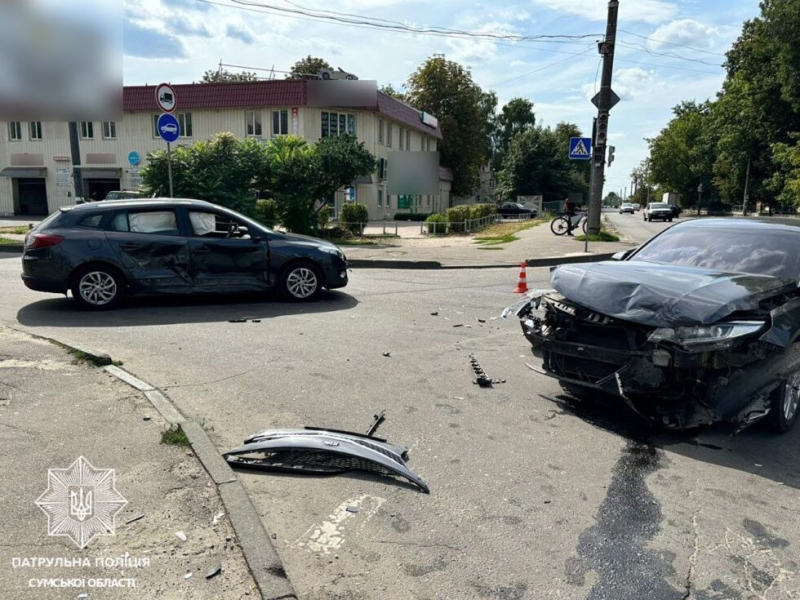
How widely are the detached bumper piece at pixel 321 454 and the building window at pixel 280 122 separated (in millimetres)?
35669

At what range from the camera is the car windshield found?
5230 millimetres

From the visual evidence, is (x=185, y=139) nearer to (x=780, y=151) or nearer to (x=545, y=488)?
(x=780, y=151)

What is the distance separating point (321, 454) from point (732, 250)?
4.26m

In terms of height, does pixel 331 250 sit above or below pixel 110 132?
below

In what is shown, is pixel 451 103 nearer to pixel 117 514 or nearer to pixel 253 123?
pixel 253 123

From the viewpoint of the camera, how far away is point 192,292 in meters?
8.92

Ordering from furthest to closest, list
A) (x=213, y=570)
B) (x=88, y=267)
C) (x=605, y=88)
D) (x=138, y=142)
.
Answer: (x=138, y=142) < (x=605, y=88) < (x=88, y=267) < (x=213, y=570)

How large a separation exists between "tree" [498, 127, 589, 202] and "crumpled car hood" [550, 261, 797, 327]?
197 feet

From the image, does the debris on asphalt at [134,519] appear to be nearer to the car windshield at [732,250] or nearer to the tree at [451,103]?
the car windshield at [732,250]

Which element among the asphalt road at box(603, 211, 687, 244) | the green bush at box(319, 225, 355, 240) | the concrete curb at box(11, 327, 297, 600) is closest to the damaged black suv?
the concrete curb at box(11, 327, 297, 600)

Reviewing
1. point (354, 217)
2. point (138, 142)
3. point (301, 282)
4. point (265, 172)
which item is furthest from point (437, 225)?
point (138, 142)

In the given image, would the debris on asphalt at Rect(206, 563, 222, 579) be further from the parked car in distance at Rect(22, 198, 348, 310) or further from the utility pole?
the utility pole

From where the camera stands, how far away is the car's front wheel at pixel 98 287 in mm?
8555

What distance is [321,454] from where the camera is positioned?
13.1 feet
